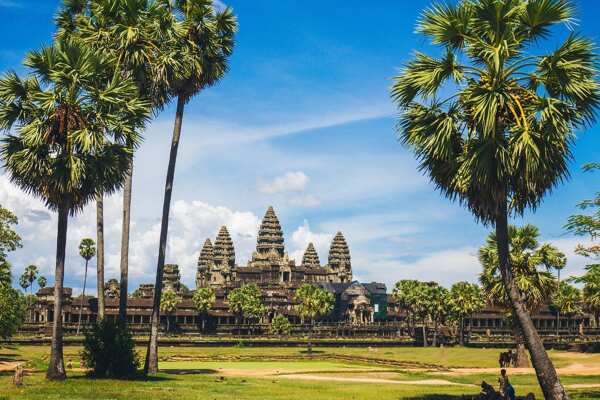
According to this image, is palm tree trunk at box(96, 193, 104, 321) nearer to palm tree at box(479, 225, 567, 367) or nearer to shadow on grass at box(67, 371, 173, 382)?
shadow on grass at box(67, 371, 173, 382)

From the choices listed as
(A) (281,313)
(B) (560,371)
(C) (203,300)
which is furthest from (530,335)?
(A) (281,313)

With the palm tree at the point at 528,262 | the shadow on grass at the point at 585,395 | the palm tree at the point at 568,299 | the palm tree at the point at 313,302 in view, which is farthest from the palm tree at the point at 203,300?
the shadow on grass at the point at 585,395

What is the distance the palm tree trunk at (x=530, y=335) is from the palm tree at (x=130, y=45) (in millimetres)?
21517

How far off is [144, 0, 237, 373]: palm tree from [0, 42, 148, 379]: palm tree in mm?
7640

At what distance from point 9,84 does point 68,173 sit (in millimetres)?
5283

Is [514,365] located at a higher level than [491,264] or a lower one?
lower

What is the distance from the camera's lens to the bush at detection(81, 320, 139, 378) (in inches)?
1339

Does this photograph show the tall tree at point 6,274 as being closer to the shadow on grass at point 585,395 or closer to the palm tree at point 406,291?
the shadow on grass at point 585,395

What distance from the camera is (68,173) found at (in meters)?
30.1

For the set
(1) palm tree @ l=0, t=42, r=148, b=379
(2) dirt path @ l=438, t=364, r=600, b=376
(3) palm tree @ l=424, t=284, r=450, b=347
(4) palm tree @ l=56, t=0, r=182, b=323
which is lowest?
(2) dirt path @ l=438, t=364, r=600, b=376

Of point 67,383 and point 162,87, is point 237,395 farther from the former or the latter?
point 162,87

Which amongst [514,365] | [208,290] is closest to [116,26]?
[514,365]

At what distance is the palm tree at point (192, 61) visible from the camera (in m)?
38.8

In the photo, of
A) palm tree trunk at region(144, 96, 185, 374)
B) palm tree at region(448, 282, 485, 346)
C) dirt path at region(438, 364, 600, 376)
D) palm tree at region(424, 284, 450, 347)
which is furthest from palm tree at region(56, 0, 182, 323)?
palm tree at region(424, 284, 450, 347)
